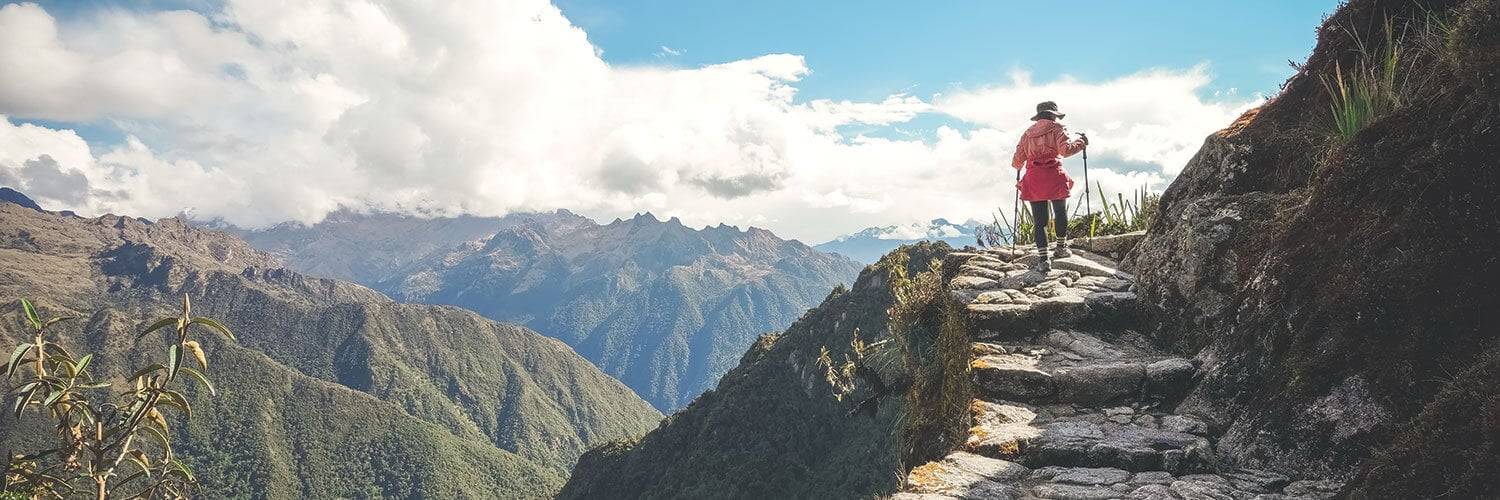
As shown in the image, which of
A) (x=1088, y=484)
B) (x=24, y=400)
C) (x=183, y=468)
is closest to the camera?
(x=24, y=400)

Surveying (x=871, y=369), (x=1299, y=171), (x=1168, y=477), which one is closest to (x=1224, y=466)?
(x=1168, y=477)

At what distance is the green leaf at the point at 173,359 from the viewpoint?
330 centimetres

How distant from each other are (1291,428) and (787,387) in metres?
156

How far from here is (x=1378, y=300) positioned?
16.3ft

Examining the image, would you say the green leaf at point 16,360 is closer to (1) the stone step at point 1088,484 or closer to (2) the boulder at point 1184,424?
(1) the stone step at point 1088,484

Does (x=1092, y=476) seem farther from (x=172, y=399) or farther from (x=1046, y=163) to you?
(x=1046, y=163)

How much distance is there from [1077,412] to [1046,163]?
5.73 m

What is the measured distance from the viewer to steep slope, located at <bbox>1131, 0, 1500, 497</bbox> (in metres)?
4.11

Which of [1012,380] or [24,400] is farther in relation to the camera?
[1012,380]

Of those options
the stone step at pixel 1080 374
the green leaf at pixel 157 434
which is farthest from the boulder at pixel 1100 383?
the green leaf at pixel 157 434

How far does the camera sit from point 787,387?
15888 centimetres

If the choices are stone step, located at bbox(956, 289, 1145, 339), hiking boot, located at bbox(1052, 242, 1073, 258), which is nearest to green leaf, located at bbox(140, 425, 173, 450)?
stone step, located at bbox(956, 289, 1145, 339)

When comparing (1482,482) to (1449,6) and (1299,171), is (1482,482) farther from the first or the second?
(1449,6)

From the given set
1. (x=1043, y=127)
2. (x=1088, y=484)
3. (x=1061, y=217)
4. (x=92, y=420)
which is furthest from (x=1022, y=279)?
Answer: (x=92, y=420)
